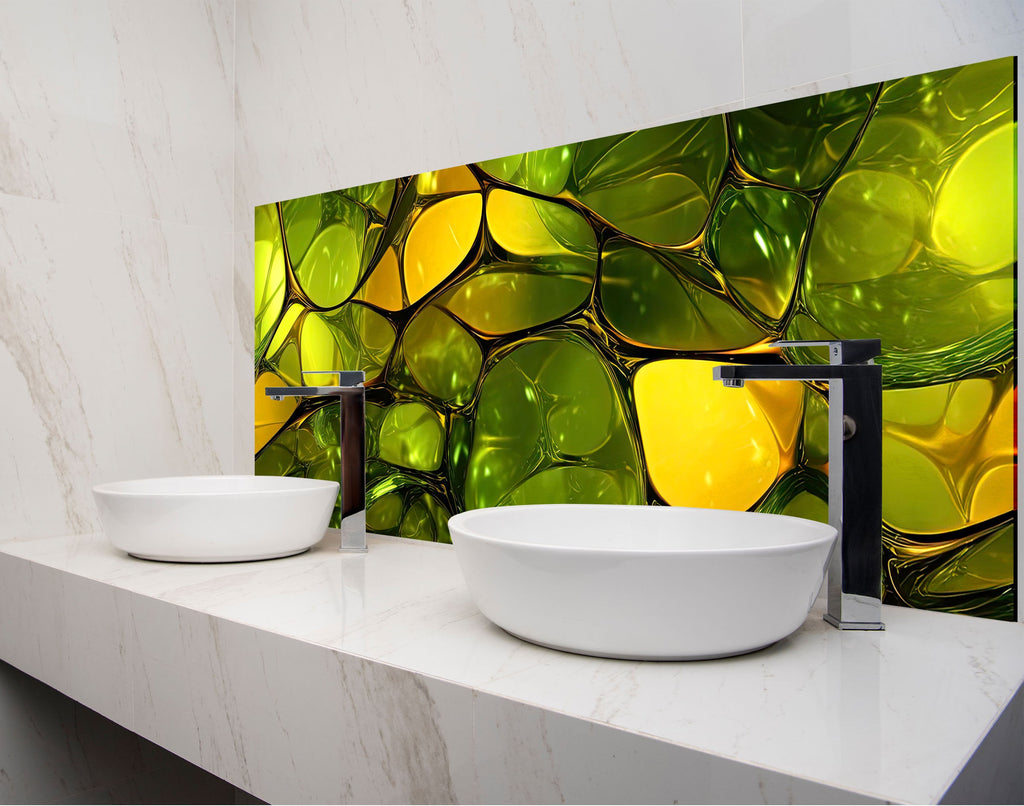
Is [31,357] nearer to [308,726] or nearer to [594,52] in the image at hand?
[308,726]

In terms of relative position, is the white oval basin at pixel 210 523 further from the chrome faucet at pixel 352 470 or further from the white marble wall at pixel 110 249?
the white marble wall at pixel 110 249

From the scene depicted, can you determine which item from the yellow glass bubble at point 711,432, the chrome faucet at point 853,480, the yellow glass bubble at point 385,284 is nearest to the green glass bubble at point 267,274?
the yellow glass bubble at point 385,284

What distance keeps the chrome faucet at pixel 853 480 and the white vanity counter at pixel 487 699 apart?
4 cm

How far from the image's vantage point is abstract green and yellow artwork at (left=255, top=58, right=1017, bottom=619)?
3.39 ft

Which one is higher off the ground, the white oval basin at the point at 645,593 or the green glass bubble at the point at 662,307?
the green glass bubble at the point at 662,307

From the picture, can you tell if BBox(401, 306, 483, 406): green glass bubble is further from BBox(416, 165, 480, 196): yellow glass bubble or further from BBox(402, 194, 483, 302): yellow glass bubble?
BBox(416, 165, 480, 196): yellow glass bubble

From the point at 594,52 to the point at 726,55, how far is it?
24cm

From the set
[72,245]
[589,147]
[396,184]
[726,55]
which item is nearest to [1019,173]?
[726,55]

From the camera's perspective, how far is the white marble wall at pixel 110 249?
1.62 metres

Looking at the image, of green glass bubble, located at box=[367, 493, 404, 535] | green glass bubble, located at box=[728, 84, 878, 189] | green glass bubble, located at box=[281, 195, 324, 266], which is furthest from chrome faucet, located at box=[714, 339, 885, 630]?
green glass bubble, located at box=[281, 195, 324, 266]

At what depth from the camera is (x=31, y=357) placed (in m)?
1.63

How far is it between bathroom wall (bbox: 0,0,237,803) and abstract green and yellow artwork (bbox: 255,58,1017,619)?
322mm

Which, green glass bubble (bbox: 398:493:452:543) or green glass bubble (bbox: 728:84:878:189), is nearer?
green glass bubble (bbox: 728:84:878:189)

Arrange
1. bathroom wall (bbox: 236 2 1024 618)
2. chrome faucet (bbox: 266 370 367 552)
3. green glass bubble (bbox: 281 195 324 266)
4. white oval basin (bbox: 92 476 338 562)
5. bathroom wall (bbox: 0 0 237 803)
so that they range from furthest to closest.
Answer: green glass bubble (bbox: 281 195 324 266) < bathroom wall (bbox: 0 0 237 803) < chrome faucet (bbox: 266 370 367 552) < white oval basin (bbox: 92 476 338 562) < bathroom wall (bbox: 236 2 1024 618)
